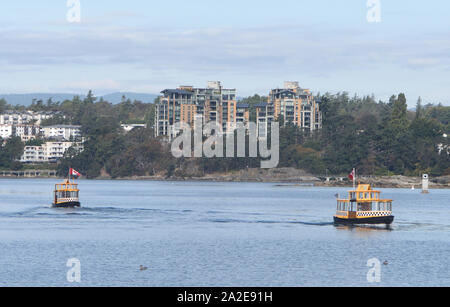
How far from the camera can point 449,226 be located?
89875mm

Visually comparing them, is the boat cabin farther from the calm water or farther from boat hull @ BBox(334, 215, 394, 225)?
boat hull @ BBox(334, 215, 394, 225)

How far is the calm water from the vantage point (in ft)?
172

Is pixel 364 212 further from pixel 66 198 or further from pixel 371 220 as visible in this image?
pixel 66 198

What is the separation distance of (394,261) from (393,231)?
67.1 feet

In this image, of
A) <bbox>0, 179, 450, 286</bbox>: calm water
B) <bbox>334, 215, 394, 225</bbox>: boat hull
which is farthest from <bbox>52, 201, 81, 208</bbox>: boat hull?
<bbox>334, 215, 394, 225</bbox>: boat hull

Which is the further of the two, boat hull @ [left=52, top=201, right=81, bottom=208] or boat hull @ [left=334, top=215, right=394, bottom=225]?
boat hull @ [left=52, top=201, right=81, bottom=208]

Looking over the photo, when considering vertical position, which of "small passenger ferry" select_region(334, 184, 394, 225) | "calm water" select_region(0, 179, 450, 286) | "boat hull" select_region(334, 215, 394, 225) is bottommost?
"calm water" select_region(0, 179, 450, 286)

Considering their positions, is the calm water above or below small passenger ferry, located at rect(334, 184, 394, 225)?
below

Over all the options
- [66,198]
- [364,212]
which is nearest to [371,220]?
[364,212]

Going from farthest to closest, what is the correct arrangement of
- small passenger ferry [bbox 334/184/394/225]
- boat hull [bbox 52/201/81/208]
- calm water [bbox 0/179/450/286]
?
boat hull [bbox 52/201/81/208] → small passenger ferry [bbox 334/184/394/225] → calm water [bbox 0/179/450/286]

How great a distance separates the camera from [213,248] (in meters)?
66.2

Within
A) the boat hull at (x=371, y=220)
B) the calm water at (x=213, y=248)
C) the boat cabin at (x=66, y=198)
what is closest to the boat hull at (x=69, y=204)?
the boat cabin at (x=66, y=198)

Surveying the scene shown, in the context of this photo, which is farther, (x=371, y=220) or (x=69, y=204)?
(x=69, y=204)
